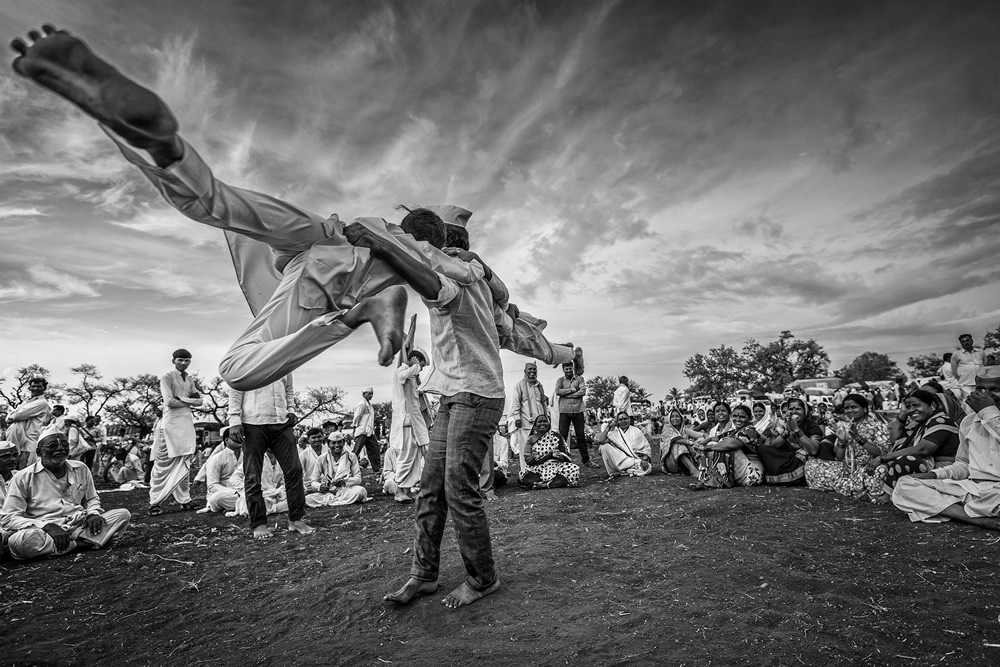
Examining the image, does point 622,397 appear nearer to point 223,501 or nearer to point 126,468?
point 223,501

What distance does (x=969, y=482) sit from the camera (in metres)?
5.11

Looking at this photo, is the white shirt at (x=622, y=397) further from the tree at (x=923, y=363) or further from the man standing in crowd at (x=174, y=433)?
the tree at (x=923, y=363)

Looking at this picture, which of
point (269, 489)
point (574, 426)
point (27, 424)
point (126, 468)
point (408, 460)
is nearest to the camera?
point (408, 460)

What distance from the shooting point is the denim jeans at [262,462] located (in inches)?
233

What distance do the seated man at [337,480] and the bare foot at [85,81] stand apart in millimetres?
7194

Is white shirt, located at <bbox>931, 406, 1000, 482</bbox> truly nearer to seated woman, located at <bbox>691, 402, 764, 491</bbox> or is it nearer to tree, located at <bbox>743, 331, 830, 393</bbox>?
seated woman, located at <bbox>691, 402, 764, 491</bbox>

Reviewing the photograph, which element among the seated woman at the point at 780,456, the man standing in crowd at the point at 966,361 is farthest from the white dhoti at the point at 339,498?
the man standing in crowd at the point at 966,361

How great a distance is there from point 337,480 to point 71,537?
14.3ft

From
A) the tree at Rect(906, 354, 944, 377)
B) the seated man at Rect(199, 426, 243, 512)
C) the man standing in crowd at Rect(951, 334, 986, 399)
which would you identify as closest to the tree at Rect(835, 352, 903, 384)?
the tree at Rect(906, 354, 944, 377)

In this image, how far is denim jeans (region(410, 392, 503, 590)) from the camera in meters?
3.31

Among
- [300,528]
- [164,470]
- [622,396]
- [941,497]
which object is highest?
[622,396]

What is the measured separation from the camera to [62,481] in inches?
237

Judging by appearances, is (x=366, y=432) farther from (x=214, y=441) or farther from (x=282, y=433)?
(x=282, y=433)

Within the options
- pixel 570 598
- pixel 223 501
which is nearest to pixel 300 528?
pixel 223 501
